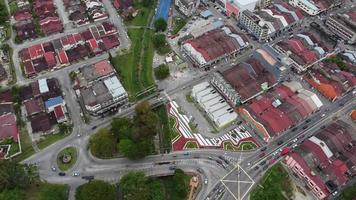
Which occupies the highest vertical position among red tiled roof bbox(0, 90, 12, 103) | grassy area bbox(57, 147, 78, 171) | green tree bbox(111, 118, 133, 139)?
red tiled roof bbox(0, 90, 12, 103)

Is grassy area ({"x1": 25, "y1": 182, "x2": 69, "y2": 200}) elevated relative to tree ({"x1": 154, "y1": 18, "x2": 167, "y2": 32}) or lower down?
lower down

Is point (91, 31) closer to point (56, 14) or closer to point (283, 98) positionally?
point (56, 14)

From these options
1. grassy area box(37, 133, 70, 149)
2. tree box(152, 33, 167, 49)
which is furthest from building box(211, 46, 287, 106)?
grassy area box(37, 133, 70, 149)

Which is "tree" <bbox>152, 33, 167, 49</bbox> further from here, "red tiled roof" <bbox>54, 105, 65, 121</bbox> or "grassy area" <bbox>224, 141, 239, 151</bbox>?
"grassy area" <bbox>224, 141, 239, 151</bbox>

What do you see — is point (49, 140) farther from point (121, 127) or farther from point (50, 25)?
point (50, 25)

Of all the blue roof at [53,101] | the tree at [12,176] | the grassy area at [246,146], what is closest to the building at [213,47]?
the grassy area at [246,146]

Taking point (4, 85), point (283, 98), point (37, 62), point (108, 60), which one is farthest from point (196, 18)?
point (4, 85)

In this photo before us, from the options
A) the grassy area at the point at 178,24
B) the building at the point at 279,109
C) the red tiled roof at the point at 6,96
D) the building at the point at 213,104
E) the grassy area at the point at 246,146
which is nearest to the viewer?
the grassy area at the point at 246,146

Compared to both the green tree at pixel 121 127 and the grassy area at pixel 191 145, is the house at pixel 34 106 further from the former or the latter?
the grassy area at pixel 191 145
